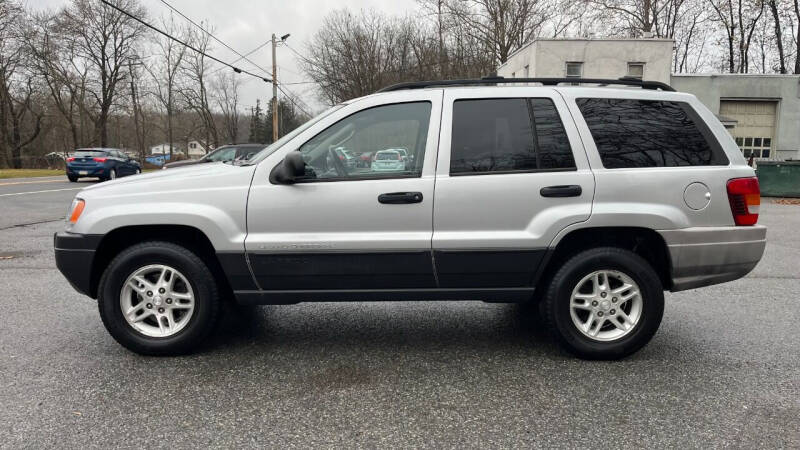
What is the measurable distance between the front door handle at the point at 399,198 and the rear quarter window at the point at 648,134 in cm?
128

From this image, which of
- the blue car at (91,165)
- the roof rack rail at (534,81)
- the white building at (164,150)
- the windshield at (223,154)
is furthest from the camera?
the white building at (164,150)

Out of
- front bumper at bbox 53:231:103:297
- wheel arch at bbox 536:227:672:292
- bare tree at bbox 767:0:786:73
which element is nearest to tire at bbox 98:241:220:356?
front bumper at bbox 53:231:103:297

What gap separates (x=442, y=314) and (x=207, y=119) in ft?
202

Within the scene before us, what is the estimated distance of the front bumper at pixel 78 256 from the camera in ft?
12.0

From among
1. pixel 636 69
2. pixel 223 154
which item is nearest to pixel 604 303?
pixel 223 154

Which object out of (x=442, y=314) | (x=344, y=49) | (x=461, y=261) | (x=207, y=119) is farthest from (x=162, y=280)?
(x=207, y=119)

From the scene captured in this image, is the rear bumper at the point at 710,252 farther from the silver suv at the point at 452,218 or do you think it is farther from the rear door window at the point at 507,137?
the rear door window at the point at 507,137

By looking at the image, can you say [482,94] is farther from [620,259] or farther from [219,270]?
[219,270]

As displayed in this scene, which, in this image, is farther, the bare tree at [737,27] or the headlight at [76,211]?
the bare tree at [737,27]

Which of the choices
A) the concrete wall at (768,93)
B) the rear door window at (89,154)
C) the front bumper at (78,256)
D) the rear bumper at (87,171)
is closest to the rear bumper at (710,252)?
the front bumper at (78,256)

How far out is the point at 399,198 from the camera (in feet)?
11.7

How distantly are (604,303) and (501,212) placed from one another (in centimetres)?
95

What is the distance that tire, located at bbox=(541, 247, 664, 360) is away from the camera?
3666mm

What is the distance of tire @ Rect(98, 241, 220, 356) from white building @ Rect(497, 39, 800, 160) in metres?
23.1
